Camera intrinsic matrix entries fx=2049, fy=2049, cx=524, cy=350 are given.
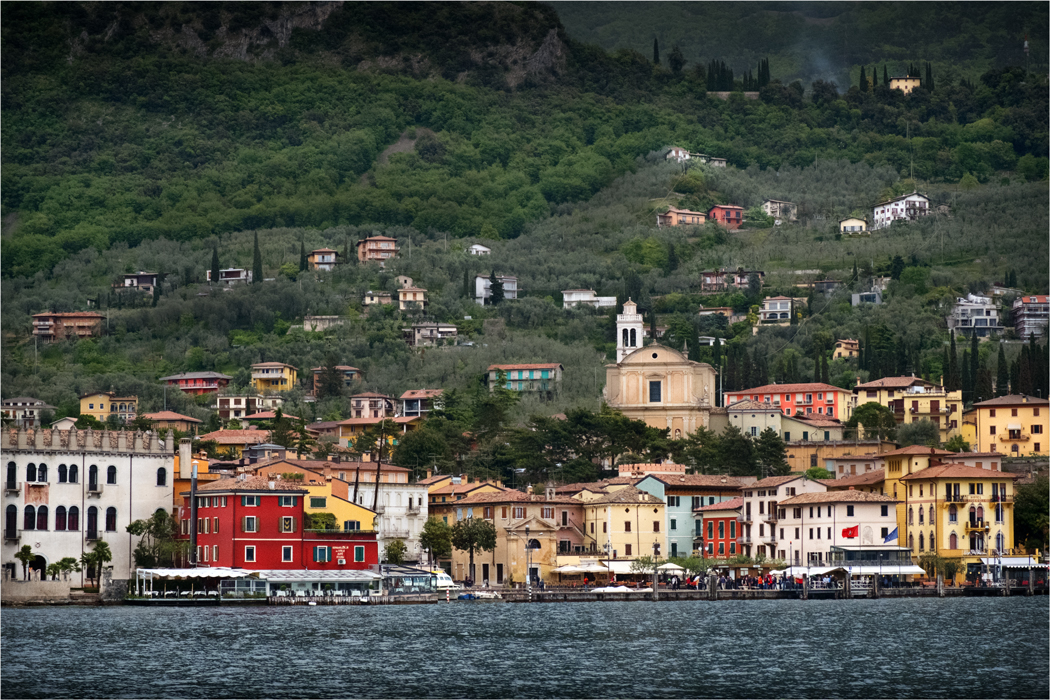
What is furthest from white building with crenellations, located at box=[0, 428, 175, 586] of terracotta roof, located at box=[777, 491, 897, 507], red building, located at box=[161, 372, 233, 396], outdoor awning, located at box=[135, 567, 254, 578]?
red building, located at box=[161, 372, 233, 396]

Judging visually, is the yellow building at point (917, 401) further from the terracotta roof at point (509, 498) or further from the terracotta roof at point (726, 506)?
the terracotta roof at point (509, 498)

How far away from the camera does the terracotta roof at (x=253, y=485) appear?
9069 centimetres

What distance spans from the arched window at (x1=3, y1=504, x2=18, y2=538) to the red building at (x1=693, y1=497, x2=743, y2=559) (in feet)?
116

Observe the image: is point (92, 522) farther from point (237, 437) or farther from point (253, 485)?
point (237, 437)

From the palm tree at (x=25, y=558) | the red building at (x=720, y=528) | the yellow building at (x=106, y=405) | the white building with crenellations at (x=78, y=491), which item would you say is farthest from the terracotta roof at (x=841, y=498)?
the yellow building at (x=106, y=405)

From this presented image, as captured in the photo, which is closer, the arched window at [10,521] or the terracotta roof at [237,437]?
the arched window at [10,521]

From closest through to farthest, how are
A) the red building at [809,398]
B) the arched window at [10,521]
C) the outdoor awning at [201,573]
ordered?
the outdoor awning at [201,573]
the arched window at [10,521]
the red building at [809,398]

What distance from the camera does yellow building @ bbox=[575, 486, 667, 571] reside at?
336 ft

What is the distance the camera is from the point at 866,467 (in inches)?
4633

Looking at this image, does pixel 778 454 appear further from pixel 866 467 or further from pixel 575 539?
pixel 575 539

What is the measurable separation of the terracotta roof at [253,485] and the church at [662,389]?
147 ft

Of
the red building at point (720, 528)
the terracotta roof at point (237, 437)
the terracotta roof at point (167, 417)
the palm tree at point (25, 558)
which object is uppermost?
the terracotta roof at point (167, 417)

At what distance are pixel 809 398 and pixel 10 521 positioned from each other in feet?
209

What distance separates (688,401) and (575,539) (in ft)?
113
